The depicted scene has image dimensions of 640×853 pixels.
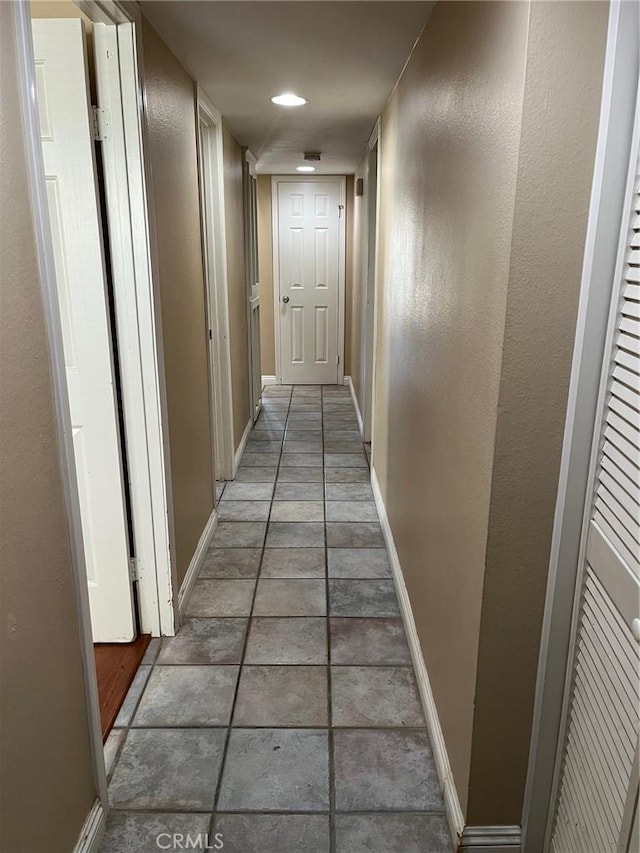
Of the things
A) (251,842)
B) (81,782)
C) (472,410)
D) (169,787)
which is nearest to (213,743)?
(169,787)

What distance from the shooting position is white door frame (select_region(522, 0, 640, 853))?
1.07 meters

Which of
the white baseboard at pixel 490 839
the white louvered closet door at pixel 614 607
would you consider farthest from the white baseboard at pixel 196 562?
the white louvered closet door at pixel 614 607

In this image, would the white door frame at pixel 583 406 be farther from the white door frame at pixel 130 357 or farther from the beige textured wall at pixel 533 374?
the white door frame at pixel 130 357

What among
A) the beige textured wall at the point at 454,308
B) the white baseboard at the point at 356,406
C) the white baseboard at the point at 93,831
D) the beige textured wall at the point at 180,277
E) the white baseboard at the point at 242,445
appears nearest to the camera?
the beige textured wall at the point at 454,308

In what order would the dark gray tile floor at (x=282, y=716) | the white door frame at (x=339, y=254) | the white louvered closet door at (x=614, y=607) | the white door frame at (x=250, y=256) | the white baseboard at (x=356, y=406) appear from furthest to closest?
1. the white door frame at (x=339, y=254)
2. the white baseboard at (x=356, y=406)
3. the white door frame at (x=250, y=256)
4. the dark gray tile floor at (x=282, y=716)
5. the white louvered closet door at (x=614, y=607)

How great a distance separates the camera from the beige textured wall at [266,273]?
6.33 m

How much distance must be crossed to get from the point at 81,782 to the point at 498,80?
1.79 m

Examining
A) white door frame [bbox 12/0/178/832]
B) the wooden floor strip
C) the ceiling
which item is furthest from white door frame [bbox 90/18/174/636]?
the ceiling

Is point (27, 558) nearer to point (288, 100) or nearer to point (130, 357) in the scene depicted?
point (130, 357)

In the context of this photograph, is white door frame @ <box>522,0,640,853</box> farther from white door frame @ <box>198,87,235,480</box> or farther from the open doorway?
white door frame @ <box>198,87,235,480</box>

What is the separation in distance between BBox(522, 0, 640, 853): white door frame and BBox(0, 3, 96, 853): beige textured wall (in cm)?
103

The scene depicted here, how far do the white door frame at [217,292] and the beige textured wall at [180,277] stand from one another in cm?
38

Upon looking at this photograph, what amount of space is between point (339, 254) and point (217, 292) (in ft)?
10.1

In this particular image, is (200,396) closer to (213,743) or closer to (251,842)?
→ (213,743)
